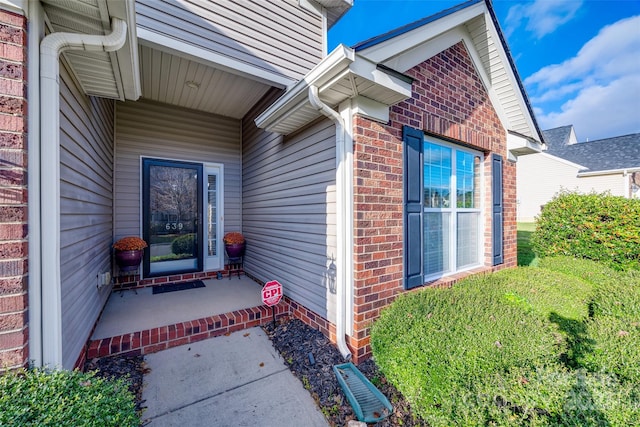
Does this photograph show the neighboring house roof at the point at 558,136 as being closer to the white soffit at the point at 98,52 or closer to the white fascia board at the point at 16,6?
the white soffit at the point at 98,52

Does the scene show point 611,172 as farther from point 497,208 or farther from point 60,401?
point 60,401

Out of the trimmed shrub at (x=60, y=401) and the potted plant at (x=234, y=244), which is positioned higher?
the potted plant at (x=234, y=244)

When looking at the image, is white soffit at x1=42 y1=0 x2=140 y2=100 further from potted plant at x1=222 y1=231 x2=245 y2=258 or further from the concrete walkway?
potted plant at x1=222 y1=231 x2=245 y2=258

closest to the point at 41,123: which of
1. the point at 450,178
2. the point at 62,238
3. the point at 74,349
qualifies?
the point at 62,238

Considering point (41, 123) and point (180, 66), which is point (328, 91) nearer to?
point (41, 123)

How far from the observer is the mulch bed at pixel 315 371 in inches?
79.3

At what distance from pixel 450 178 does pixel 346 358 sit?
291 centimetres

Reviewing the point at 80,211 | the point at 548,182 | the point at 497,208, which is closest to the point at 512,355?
the point at 497,208

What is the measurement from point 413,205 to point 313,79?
179cm

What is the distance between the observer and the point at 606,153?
14469 millimetres

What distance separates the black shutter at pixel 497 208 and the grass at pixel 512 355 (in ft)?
4.09

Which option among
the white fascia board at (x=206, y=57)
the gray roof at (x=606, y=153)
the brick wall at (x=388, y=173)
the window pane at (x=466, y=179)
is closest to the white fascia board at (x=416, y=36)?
the brick wall at (x=388, y=173)

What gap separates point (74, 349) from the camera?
2141 millimetres

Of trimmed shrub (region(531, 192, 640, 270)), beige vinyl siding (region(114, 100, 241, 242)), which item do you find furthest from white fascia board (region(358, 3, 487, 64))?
trimmed shrub (region(531, 192, 640, 270))
